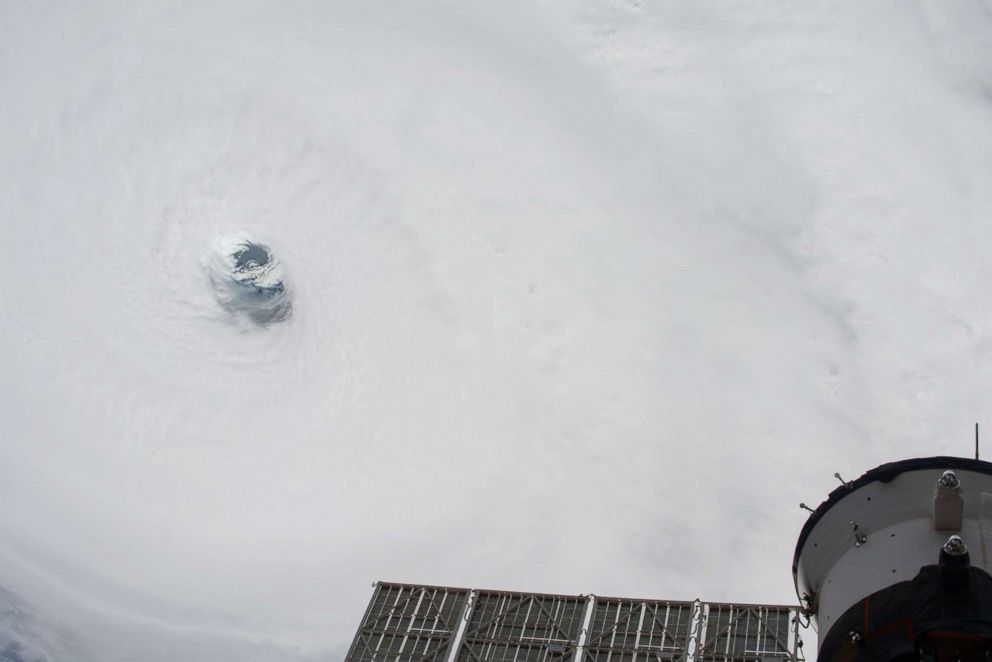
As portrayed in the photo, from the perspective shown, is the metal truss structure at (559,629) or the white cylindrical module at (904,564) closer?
the white cylindrical module at (904,564)

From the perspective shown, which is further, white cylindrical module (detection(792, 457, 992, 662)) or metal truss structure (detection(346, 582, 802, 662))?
metal truss structure (detection(346, 582, 802, 662))

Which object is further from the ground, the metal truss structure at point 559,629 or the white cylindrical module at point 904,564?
the white cylindrical module at point 904,564

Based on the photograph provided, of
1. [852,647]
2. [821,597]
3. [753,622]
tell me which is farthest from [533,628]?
[852,647]

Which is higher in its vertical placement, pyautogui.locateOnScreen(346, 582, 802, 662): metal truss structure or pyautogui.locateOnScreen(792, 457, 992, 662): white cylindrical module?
pyautogui.locateOnScreen(792, 457, 992, 662): white cylindrical module

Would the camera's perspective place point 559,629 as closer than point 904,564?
No
